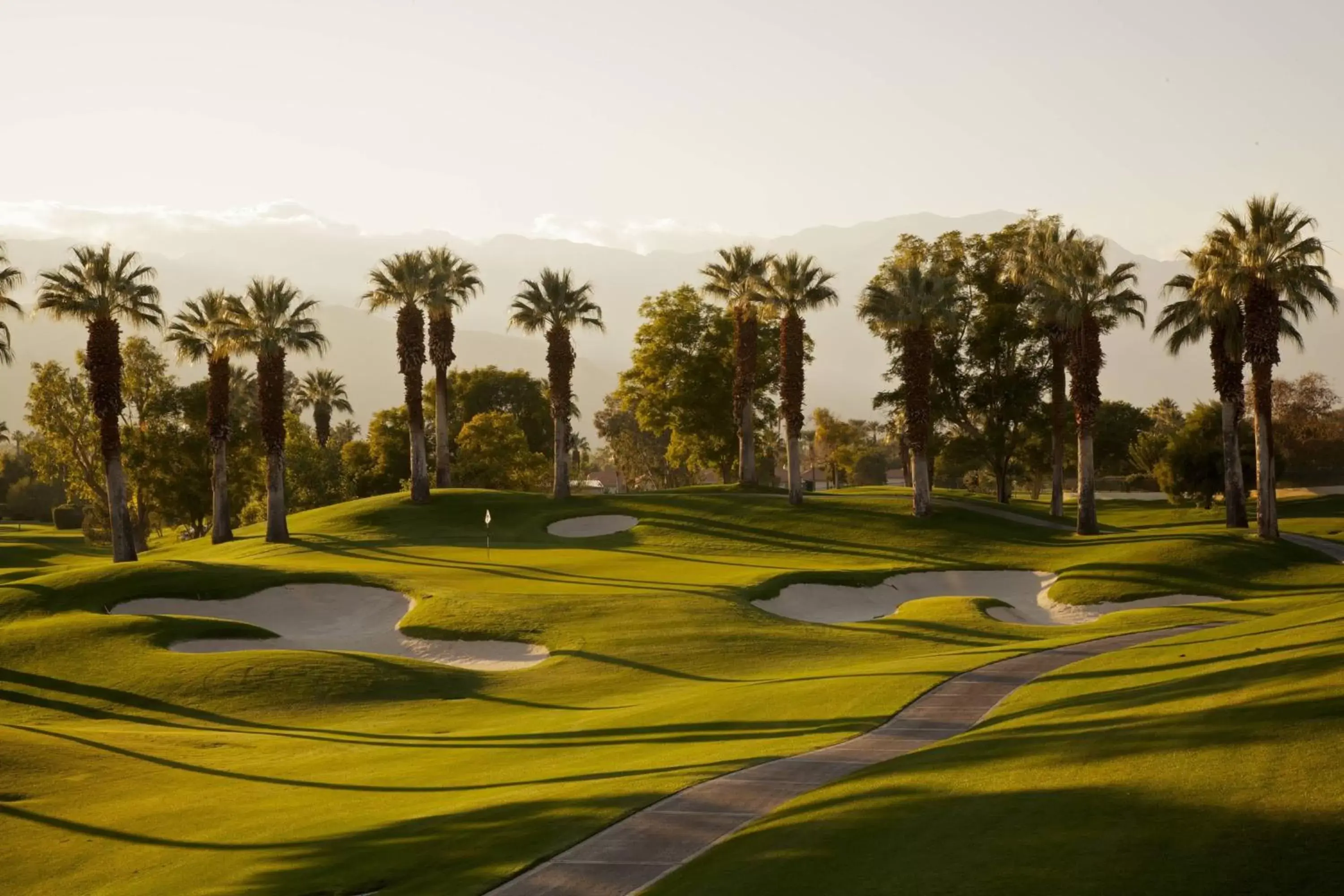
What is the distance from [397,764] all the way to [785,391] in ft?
161

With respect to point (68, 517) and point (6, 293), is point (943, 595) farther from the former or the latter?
point (68, 517)

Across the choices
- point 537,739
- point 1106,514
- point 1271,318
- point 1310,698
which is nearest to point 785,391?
point 1271,318

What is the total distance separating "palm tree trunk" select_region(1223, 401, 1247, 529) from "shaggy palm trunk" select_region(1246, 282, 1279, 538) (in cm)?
553

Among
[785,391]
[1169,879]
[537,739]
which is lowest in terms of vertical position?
[537,739]

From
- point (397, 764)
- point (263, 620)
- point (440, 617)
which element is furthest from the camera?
point (263, 620)

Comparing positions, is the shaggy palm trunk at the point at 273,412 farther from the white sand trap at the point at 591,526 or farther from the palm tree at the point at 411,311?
the white sand trap at the point at 591,526

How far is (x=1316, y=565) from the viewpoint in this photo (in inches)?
2000

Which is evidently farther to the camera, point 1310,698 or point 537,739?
point 537,739

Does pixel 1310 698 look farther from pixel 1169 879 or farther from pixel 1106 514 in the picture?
pixel 1106 514

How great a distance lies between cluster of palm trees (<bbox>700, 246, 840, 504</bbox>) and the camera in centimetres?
6925

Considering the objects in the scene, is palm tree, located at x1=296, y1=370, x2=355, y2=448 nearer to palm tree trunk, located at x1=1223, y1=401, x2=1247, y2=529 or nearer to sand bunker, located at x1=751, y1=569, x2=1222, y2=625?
sand bunker, located at x1=751, y1=569, x2=1222, y2=625

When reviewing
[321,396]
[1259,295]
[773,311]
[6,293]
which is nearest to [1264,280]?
[1259,295]

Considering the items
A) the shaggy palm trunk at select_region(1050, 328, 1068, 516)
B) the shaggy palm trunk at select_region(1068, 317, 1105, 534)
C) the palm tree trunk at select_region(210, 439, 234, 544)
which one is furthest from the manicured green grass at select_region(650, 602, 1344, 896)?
the palm tree trunk at select_region(210, 439, 234, 544)

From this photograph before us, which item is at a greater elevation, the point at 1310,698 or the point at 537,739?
the point at 1310,698
